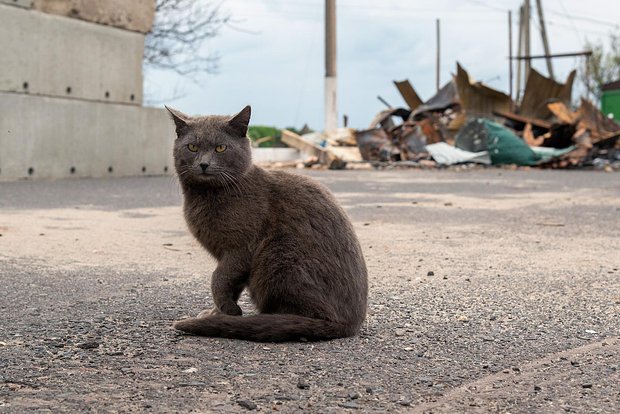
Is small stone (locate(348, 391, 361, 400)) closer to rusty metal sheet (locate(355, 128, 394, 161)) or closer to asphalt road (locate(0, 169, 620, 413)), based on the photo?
asphalt road (locate(0, 169, 620, 413))

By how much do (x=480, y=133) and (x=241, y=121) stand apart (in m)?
18.0

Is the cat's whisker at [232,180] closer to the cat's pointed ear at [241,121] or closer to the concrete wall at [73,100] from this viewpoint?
the cat's pointed ear at [241,121]

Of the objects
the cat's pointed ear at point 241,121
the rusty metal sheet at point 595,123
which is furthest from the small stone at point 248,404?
the rusty metal sheet at point 595,123

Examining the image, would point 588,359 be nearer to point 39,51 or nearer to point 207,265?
point 207,265

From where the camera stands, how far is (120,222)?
8102 mm

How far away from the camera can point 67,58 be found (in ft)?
48.4

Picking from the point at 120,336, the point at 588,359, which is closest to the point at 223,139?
the point at 120,336

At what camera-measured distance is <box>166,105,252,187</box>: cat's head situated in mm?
3680

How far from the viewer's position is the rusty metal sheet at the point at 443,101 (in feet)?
78.7

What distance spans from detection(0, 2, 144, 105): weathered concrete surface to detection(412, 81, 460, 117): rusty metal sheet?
416 inches

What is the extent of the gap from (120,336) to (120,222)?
15.5 ft

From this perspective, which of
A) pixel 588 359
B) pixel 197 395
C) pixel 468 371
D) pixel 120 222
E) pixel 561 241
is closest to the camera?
pixel 197 395


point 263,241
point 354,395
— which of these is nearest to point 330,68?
point 263,241

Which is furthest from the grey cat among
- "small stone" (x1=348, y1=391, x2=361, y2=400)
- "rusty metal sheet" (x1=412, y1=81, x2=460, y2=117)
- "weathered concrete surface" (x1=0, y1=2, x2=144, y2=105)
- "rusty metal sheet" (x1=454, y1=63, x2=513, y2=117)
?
"rusty metal sheet" (x1=412, y1=81, x2=460, y2=117)
